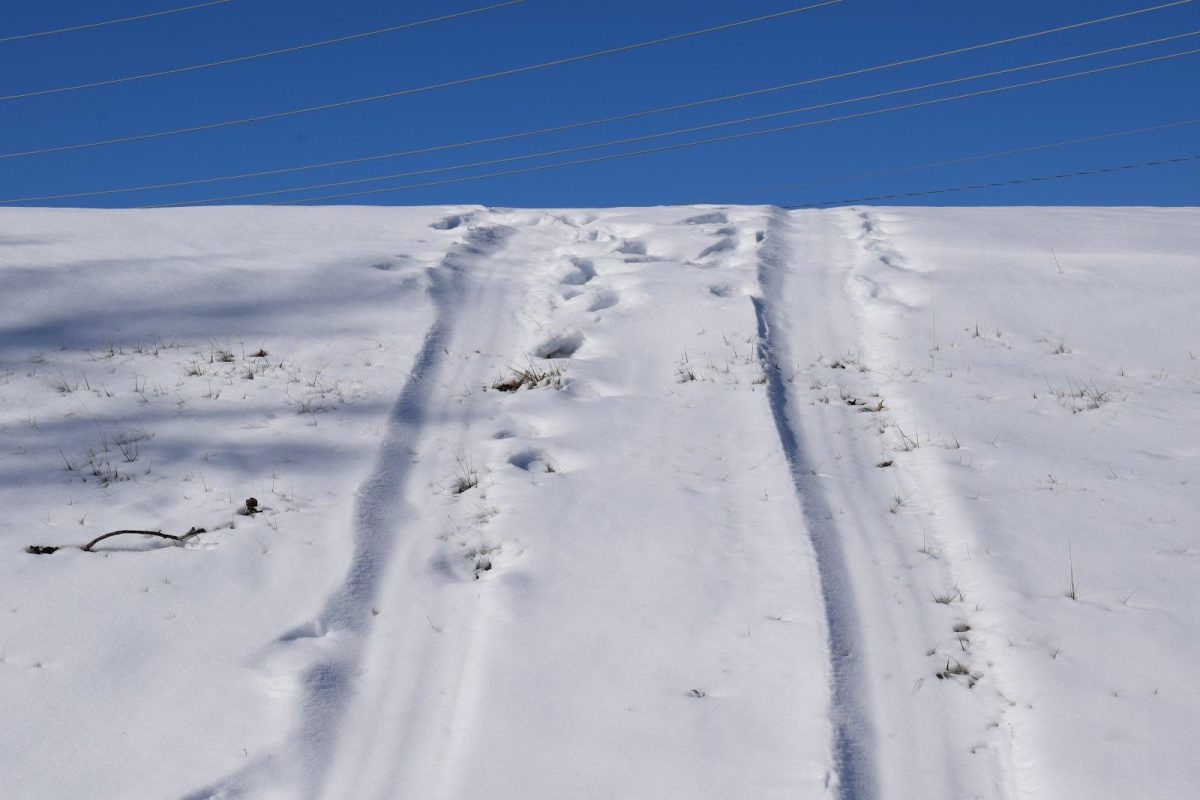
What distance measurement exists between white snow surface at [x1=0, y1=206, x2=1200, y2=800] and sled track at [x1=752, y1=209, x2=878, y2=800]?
26 millimetres

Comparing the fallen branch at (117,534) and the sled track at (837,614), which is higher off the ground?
the fallen branch at (117,534)

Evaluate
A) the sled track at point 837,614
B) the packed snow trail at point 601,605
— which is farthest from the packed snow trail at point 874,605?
the packed snow trail at point 601,605

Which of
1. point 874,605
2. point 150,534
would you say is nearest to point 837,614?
point 874,605

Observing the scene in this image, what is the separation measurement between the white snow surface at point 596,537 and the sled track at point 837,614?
0.03 m

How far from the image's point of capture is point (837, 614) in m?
4.41

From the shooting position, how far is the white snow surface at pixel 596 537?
3.58 m

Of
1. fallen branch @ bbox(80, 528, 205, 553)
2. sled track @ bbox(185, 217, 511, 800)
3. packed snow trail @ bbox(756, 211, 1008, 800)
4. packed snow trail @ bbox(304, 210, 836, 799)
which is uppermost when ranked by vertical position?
fallen branch @ bbox(80, 528, 205, 553)

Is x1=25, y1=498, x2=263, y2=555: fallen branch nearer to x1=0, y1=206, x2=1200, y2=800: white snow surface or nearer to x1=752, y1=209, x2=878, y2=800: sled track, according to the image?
x1=0, y1=206, x2=1200, y2=800: white snow surface

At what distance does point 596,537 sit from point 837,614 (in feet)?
4.62

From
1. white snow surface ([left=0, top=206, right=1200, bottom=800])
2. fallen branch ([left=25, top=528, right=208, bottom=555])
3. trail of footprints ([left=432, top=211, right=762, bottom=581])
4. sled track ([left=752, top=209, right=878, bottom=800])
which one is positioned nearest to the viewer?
sled track ([left=752, top=209, right=878, bottom=800])

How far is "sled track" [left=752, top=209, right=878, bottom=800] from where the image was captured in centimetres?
347

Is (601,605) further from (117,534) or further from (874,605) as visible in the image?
(117,534)

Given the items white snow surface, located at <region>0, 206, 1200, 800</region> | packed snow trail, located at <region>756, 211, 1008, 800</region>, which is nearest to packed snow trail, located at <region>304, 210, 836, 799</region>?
white snow surface, located at <region>0, 206, 1200, 800</region>

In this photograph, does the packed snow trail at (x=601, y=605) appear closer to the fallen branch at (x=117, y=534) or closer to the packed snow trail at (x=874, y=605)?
the packed snow trail at (x=874, y=605)
